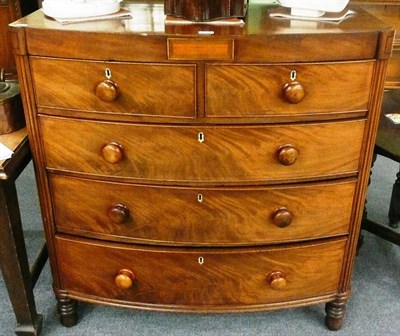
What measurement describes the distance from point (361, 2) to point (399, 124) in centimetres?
129

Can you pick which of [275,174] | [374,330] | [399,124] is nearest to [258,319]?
[374,330]

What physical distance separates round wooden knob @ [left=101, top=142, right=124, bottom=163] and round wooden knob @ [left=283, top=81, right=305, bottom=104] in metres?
0.46

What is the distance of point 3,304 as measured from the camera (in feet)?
5.86

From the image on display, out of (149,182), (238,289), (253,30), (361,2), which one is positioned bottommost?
(238,289)

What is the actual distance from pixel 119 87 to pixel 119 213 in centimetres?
37

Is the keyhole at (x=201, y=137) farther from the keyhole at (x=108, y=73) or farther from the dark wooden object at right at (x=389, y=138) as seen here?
the dark wooden object at right at (x=389, y=138)

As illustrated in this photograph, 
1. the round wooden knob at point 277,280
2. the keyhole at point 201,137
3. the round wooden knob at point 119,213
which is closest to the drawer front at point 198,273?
the round wooden knob at point 277,280

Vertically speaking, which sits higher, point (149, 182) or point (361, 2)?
point (361, 2)

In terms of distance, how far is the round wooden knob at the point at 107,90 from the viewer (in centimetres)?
125

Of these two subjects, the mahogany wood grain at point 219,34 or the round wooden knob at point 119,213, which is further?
the round wooden knob at point 119,213

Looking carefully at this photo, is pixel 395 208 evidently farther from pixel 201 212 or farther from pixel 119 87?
pixel 119 87

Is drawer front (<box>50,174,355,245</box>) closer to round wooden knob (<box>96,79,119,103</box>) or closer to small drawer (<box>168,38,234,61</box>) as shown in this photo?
round wooden knob (<box>96,79,119,103</box>)

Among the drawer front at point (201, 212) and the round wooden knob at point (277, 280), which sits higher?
the drawer front at point (201, 212)

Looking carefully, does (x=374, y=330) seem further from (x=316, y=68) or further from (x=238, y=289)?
(x=316, y=68)
